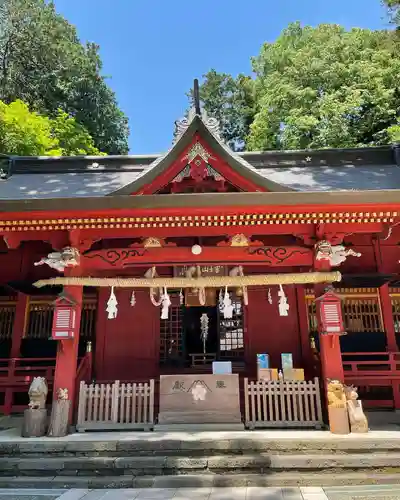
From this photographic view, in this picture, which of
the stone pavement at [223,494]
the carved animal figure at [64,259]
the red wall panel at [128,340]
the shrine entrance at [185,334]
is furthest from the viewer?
the shrine entrance at [185,334]

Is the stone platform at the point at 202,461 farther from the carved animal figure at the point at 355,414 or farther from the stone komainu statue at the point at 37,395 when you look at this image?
A: the stone komainu statue at the point at 37,395

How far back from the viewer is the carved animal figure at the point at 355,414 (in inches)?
247

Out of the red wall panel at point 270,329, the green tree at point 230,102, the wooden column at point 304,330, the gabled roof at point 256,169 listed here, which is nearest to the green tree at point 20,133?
the gabled roof at point 256,169

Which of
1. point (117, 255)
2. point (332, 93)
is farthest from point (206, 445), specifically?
point (332, 93)

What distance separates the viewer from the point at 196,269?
7762 millimetres

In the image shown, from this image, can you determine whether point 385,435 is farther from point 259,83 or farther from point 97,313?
point 259,83

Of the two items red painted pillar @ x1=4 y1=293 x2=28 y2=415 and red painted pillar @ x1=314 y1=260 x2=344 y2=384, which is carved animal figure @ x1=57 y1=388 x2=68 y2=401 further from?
red painted pillar @ x1=314 y1=260 x2=344 y2=384

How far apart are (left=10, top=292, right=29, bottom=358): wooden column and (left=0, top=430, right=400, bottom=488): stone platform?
3.47 meters

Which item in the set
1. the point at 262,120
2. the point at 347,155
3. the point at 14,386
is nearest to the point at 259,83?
the point at 262,120

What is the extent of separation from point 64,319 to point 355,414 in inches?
205

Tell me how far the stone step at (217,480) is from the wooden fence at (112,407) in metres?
1.30

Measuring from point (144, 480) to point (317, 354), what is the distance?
465 centimetres

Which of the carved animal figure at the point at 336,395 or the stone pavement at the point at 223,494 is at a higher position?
the carved animal figure at the point at 336,395

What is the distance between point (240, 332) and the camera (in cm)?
980
